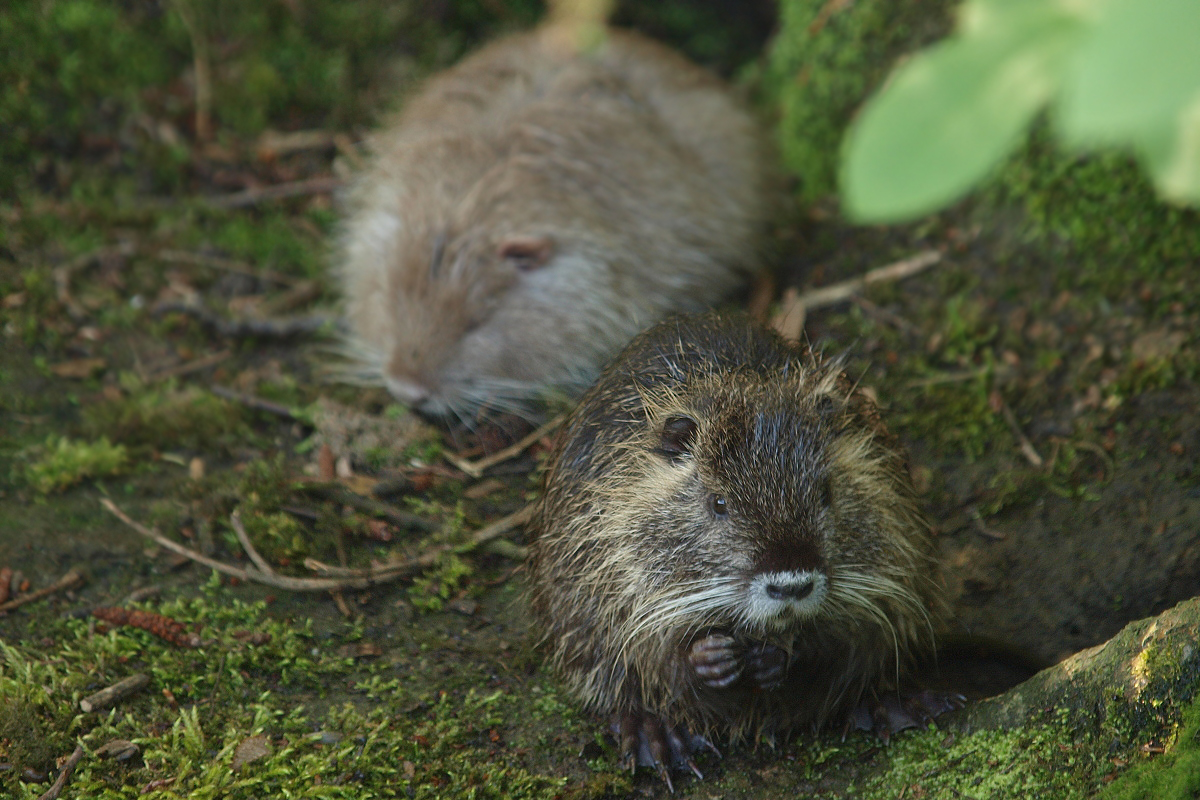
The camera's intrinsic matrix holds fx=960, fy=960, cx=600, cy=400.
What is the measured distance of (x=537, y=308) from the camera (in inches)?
188

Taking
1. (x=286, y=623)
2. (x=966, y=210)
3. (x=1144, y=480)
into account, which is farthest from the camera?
(x=966, y=210)

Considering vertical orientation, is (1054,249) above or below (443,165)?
above

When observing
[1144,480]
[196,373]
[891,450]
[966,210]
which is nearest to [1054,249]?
[966,210]

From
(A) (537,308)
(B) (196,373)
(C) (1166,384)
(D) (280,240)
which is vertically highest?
(C) (1166,384)

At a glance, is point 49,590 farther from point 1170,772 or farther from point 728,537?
point 1170,772

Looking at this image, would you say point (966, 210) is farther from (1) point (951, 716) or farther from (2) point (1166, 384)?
(1) point (951, 716)

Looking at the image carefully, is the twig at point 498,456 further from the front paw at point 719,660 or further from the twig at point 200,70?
the twig at point 200,70

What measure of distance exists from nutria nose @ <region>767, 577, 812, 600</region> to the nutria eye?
282mm

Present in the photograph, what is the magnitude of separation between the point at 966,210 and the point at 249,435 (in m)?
3.58

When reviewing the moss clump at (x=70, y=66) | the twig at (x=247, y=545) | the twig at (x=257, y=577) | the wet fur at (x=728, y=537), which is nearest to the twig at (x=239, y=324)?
the moss clump at (x=70, y=66)

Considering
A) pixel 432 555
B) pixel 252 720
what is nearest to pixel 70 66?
pixel 432 555

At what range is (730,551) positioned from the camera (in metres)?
2.76

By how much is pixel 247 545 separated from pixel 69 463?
861mm

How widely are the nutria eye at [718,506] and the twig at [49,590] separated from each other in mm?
2223
